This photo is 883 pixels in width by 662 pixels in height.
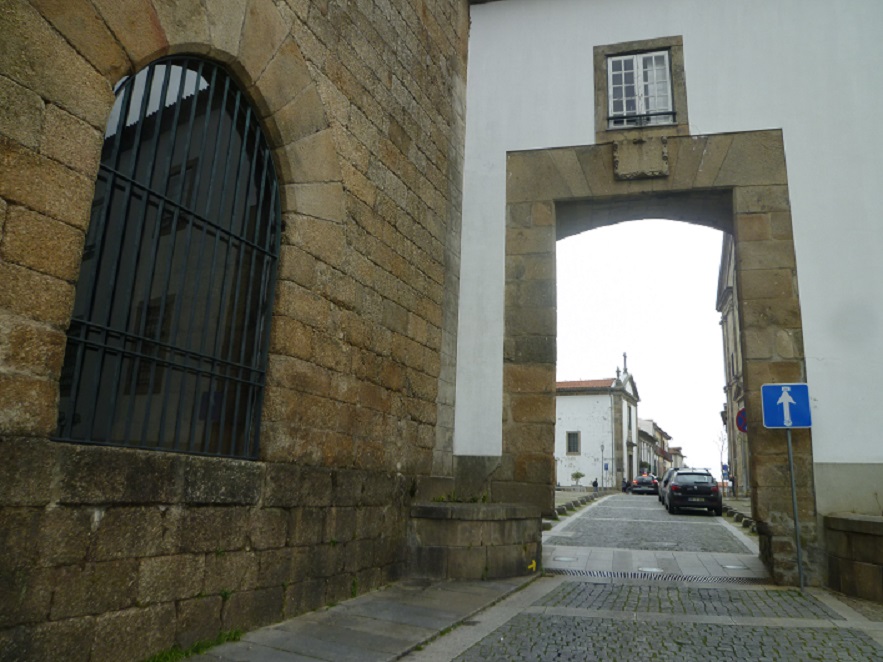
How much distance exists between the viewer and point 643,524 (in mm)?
15289

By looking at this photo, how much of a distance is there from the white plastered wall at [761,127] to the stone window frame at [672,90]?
0.10m

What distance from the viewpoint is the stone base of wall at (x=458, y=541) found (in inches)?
251

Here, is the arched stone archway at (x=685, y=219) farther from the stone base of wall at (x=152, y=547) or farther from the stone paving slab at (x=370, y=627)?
the stone base of wall at (x=152, y=547)

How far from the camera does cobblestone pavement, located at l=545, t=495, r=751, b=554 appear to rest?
34.8ft

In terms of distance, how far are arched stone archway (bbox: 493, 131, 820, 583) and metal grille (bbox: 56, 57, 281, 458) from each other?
405 cm

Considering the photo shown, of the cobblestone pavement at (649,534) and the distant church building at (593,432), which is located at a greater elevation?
the distant church building at (593,432)

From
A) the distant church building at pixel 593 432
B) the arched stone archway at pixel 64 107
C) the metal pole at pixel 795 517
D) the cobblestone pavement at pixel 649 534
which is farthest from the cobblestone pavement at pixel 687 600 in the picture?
the distant church building at pixel 593 432

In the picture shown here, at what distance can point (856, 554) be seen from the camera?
249 inches

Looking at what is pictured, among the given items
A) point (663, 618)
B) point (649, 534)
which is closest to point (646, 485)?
point (649, 534)

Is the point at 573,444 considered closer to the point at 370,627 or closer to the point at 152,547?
the point at 370,627

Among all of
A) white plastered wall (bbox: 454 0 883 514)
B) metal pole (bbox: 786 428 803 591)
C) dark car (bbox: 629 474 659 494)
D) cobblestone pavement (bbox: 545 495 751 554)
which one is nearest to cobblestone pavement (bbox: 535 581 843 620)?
metal pole (bbox: 786 428 803 591)

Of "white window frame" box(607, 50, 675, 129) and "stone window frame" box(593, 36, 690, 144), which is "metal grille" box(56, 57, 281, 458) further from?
"white window frame" box(607, 50, 675, 129)

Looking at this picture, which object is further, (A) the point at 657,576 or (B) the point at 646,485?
(B) the point at 646,485

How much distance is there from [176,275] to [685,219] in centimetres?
690
